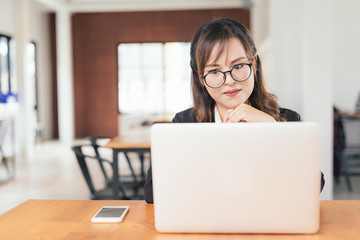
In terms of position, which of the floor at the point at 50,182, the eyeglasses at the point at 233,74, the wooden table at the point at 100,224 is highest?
the eyeglasses at the point at 233,74

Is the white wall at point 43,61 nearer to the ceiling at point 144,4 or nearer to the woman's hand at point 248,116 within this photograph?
the ceiling at point 144,4

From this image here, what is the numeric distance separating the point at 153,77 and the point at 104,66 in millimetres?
1373

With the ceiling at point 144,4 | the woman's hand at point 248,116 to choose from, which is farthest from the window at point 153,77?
the woman's hand at point 248,116

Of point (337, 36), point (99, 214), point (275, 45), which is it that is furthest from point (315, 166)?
point (337, 36)

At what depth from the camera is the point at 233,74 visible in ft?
4.36

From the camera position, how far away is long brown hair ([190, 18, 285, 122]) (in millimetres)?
1340

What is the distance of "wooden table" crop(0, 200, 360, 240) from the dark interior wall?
29.8ft

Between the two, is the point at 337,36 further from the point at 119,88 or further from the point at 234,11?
the point at 119,88

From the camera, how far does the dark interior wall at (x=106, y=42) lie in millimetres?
9867

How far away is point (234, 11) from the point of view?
31.8ft

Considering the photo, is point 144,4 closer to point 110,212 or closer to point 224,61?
point 224,61

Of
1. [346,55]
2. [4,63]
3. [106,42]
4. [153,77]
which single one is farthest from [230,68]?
[106,42]

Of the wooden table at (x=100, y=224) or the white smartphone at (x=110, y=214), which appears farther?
the white smartphone at (x=110, y=214)

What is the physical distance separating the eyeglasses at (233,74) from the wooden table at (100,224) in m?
0.50
